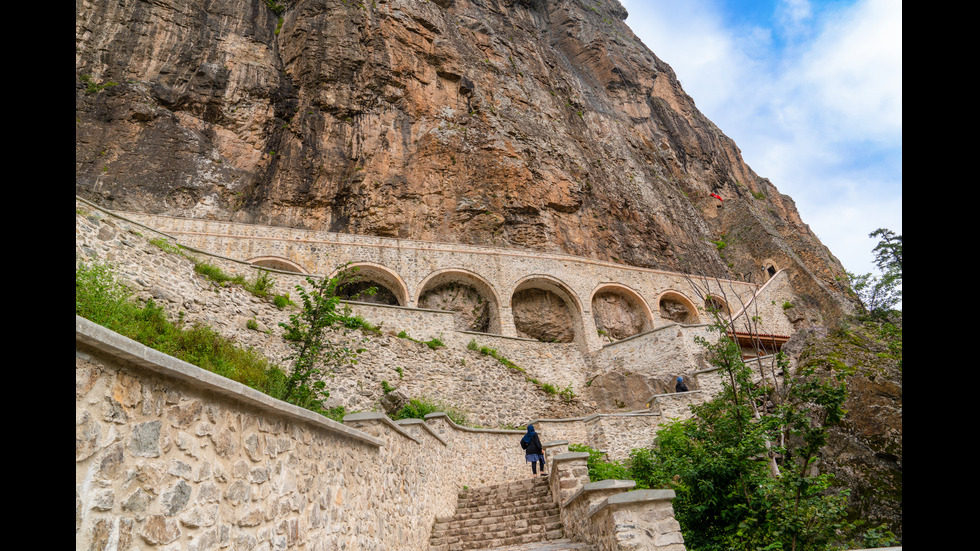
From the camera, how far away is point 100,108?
1706 centimetres

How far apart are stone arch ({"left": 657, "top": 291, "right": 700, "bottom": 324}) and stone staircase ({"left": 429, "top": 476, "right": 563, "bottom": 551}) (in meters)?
15.5

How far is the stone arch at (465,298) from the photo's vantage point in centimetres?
1831

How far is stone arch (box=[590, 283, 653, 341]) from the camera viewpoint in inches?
790

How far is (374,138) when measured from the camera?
20406mm

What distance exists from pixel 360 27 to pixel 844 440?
2363cm

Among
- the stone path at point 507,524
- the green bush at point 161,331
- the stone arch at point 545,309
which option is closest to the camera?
the green bush at point 161,331

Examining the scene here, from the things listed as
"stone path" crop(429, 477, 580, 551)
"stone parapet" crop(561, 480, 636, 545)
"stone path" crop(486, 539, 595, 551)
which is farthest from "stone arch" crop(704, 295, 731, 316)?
"stone path" crop(429, 477, 580, 551)

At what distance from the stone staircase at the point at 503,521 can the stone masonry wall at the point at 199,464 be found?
2.56 metres

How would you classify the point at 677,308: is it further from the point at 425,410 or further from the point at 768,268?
the point at 425,410

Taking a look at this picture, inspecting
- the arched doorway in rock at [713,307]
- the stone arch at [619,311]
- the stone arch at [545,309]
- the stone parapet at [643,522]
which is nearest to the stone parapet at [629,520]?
the stone parapet at [643,522]

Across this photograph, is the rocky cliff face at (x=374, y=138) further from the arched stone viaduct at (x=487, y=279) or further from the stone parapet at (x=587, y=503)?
the stone parapet at (x=587, y=503)

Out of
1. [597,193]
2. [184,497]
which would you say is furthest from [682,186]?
[184,497]

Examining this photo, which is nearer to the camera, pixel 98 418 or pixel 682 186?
pixel 98 418
